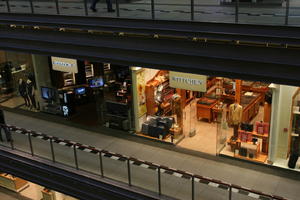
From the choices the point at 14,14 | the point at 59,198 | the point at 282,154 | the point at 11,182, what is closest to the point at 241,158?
the point at 282,154

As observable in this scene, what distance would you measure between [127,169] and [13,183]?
20.8ft

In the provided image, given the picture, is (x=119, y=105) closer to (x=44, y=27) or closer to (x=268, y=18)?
(x=44, y=27)

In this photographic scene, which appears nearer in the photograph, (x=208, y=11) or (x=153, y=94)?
(x=208, y=11)

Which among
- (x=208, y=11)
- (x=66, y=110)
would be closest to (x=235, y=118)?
(x=208, y=11)

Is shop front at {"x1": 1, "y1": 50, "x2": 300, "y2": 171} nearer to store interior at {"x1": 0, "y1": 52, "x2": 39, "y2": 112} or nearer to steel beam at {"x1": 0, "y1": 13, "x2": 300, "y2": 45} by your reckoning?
store interior at {"x1": 0, "y1": 52, "x2": 39, "y2": 112}

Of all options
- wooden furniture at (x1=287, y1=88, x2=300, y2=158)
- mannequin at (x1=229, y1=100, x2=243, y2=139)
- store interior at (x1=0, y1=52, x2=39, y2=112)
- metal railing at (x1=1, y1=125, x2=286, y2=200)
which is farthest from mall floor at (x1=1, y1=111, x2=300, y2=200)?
store interior at (x1=0, y1=52, x2=39, y2=112)

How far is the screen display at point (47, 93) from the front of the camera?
15.0 meters

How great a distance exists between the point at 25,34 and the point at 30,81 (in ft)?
16.0

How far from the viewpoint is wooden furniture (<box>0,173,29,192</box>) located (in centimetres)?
1450

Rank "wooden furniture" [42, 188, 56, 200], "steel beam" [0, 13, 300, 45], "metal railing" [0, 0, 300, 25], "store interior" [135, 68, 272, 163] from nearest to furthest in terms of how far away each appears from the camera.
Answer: "steel beam" [0, 13, 300, 45], "metal railing" [0, 0, 300, 25], "store interior" [135, 68, 272, 163], "wooden furniture" [42, 188, 56, 200]

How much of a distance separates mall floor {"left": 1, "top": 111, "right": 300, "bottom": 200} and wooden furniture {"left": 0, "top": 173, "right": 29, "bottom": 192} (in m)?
2.20

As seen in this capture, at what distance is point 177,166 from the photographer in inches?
439

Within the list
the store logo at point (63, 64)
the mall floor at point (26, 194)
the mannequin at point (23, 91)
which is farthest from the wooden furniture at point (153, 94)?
the mannequin at point (23, 91)

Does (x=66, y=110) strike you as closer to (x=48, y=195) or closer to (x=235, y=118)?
(x=48, y=195)
